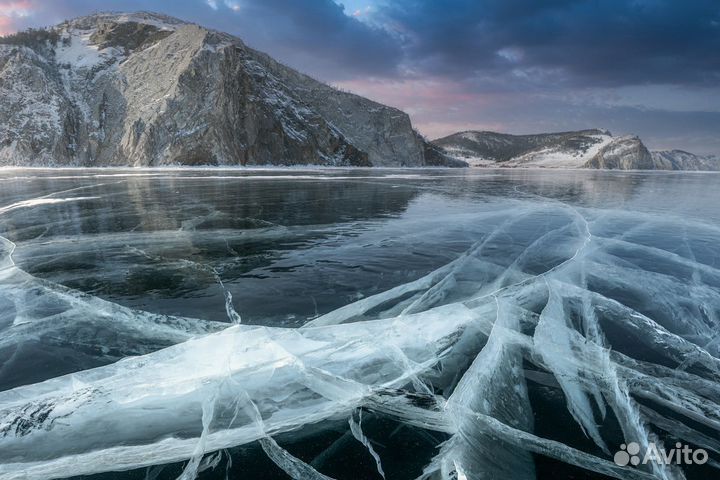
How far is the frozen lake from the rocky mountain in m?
79.7

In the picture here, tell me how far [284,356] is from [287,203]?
1524cm

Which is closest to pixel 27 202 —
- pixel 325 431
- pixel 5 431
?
pixel 5 431

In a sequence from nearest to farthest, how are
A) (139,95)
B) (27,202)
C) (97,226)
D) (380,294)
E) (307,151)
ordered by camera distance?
1. (380,294)
2. (97,226)
3. (27,202)
4. (139,95)
5. (307,151)

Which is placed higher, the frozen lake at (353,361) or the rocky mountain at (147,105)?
the rocky mountain at (147,105)

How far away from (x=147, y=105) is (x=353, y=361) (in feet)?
326

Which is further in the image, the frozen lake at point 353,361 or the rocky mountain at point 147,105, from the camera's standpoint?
the rocky mountain at point 147,105

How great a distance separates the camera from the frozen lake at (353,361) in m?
3.19

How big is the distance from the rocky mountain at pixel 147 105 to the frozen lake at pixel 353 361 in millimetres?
79682

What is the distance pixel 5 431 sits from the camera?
3.45m

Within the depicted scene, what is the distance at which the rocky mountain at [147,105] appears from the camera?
3174 inches

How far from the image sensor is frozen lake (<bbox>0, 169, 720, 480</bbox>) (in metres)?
3.19

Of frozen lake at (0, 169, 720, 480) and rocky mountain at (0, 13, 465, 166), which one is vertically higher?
rocky mountain at (0, 13, 465, 166)

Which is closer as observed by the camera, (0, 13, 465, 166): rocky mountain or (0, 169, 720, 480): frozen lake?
(0, 169, 720, 480): frozen lake

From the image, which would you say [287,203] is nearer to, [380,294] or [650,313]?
[380,294]
